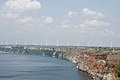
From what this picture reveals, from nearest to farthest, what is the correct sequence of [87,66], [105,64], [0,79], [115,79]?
[115,79] < [0,79] < [105,64] < [87,66]

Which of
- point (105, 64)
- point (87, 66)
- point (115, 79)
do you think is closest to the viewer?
point (115, 79)

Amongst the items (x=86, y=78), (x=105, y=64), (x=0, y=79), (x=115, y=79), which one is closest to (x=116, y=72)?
(x=115, y=79)

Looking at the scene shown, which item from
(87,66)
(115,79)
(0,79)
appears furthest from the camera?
(87,66)

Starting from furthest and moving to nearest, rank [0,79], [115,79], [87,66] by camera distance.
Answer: [87,66] < [0,79] < [115,79]

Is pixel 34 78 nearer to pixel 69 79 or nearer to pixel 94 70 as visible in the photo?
pixel 69 79

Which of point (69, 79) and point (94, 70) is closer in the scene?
point (69, 79)

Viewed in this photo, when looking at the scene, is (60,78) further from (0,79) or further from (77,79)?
(0,79)

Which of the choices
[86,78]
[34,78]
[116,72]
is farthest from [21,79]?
Answer: [116,72]

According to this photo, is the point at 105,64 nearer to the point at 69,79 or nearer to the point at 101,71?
the point at 101,71

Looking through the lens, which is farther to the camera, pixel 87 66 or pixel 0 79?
pixel 87 66
